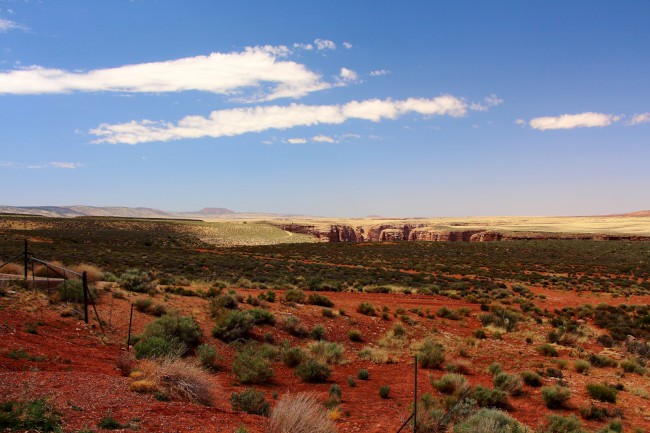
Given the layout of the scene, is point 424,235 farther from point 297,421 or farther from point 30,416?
point 30,416

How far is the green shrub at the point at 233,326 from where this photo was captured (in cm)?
1379

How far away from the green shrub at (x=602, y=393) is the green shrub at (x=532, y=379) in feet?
3.94

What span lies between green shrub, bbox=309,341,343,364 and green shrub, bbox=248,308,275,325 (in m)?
2.51

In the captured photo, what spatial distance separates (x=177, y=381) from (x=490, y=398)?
7.27 metres

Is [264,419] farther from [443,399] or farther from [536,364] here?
[536,364]

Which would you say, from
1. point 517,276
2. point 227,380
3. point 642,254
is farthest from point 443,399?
point 642,254

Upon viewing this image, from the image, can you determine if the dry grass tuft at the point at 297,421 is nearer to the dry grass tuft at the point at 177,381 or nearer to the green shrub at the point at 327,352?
the dry grass tuft at the point at 177,381

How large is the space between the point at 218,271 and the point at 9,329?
62.6 ft

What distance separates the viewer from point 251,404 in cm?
827

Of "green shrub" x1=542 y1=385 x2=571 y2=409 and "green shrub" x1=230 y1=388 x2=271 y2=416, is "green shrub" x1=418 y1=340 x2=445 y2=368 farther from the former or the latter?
"green shrub" x1=230 y1=388 x2=271 y2=416

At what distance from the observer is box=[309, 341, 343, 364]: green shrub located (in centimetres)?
1316

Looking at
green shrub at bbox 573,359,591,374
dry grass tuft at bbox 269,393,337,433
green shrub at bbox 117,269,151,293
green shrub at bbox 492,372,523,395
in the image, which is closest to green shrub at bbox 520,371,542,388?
green shrub at bbox 492,372,523,395

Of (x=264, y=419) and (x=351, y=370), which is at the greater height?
(x=264, y=419)

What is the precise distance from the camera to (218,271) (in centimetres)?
2930
